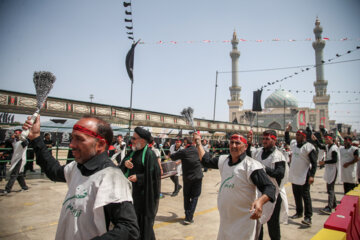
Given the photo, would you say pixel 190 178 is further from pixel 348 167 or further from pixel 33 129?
pixel 348 167

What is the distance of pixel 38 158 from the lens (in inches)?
84.0

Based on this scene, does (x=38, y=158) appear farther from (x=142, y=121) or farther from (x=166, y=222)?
(x=142, y=121)

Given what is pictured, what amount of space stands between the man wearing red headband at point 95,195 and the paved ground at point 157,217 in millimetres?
3019

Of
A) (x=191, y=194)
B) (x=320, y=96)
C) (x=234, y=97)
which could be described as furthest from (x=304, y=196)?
(x=320, y=96)

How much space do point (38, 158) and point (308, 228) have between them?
5.17 m

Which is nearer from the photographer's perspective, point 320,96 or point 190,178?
point 190,178

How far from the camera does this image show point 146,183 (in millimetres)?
3246

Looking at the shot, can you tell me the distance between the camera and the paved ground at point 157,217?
4.23 m

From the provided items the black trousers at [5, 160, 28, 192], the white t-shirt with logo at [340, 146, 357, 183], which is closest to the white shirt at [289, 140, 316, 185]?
the white t-shirt with logo at [340, 146, 357, 183]

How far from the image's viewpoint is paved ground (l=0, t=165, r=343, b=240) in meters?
4.23

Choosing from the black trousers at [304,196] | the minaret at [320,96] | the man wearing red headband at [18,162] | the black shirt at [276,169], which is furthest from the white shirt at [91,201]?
the minaret at [320,96]

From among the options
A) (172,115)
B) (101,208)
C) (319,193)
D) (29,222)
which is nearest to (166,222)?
(29,222)

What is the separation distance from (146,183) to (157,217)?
2360 mm

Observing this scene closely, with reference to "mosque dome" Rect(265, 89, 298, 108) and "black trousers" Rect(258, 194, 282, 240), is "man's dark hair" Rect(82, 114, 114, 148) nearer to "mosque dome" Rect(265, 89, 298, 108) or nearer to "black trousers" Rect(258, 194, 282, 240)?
"black trousers" Rect(258, 194, 282, 240)
